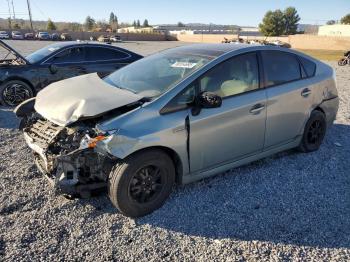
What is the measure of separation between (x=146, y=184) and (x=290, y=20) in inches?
3900

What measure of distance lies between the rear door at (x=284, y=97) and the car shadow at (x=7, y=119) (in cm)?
477

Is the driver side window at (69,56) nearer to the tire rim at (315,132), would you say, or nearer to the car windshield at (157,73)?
the car windshield at (157,73)

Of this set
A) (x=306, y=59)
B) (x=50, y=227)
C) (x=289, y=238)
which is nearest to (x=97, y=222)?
(x=50, y=227)

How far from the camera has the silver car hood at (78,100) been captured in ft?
11.9

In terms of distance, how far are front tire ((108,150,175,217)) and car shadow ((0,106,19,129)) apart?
4.16 meters

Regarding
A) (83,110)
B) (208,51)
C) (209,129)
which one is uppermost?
(208,51)

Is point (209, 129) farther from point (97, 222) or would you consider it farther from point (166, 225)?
point (97, 222)

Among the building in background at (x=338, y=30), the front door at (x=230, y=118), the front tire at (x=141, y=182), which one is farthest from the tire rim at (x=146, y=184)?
the building in background at (x=338, y=30)

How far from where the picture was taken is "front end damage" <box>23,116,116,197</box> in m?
3.50

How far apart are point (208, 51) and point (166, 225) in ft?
7.20

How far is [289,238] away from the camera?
137 inches

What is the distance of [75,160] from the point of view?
3521mm

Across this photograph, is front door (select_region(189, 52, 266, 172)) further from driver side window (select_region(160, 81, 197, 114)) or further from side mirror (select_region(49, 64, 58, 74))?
side mirror (select_region(49, 64, 58, 74))

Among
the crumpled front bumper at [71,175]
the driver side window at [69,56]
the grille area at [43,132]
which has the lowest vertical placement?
the crumpled front bumper at [71,175]
